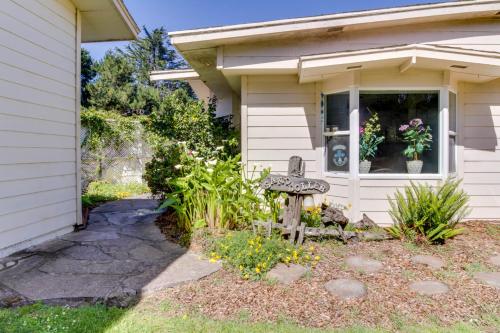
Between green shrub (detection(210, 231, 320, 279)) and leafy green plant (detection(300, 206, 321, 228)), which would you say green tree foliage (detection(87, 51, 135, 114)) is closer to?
leafy green plant (detection(300, 206, 321, 228))

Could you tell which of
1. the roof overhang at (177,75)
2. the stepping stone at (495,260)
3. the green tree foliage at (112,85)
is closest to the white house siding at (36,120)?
the roof overhang at (177,75)

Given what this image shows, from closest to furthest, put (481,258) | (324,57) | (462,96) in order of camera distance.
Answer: (481,258) < (324,57) < (462,96)

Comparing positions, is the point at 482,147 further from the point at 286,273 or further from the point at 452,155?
the point at 286,273

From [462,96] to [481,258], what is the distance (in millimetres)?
2753

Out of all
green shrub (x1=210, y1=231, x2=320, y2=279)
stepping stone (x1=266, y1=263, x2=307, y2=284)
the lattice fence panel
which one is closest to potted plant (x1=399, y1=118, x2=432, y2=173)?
green shrub (x1=210, y1=231, x2=320, y2=279)

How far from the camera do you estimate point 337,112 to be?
5219mm

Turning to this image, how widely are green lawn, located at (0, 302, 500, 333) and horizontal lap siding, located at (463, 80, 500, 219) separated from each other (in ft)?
11.0

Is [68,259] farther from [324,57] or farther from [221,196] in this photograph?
[324,57]

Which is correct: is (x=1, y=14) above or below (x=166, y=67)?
below

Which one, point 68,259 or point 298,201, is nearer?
point 68,259

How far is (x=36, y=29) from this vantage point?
12.7ft

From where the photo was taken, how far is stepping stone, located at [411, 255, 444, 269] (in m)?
3.56

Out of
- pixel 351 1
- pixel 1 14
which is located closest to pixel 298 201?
pixel 1 14

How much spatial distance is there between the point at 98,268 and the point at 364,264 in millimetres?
2771
